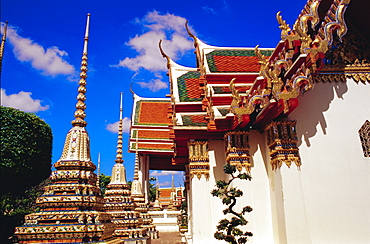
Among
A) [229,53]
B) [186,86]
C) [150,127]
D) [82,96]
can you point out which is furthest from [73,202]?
[150,127]

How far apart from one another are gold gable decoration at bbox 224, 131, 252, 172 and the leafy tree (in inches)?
269

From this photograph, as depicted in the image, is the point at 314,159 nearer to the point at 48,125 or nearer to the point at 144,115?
the point at 48,125

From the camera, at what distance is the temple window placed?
609 cm

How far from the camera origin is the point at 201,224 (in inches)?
264

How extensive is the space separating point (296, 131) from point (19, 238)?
16.6 ft

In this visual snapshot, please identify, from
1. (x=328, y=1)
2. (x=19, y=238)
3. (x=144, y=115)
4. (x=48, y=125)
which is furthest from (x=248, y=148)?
(x=144, y=115)

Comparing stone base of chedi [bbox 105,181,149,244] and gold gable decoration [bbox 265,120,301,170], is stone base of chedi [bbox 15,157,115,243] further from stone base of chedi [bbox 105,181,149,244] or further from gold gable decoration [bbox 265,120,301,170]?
stone base of chedi [bbox 105,181,149,244]

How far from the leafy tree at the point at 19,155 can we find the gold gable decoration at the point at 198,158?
593 centimetres

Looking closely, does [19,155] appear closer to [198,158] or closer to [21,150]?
[21,150]

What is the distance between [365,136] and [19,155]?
960cm

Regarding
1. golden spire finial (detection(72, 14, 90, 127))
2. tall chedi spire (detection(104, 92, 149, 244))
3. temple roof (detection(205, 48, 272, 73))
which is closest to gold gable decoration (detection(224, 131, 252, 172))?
temple roof (detection(205, 48, 272, 73))

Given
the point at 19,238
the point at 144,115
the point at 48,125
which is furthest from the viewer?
the point at 144,115

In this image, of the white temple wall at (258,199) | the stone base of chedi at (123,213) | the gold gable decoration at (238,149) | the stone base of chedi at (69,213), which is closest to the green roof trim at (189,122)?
the gold gable decoration at (238,149)

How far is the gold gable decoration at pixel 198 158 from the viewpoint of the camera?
7.12 m
